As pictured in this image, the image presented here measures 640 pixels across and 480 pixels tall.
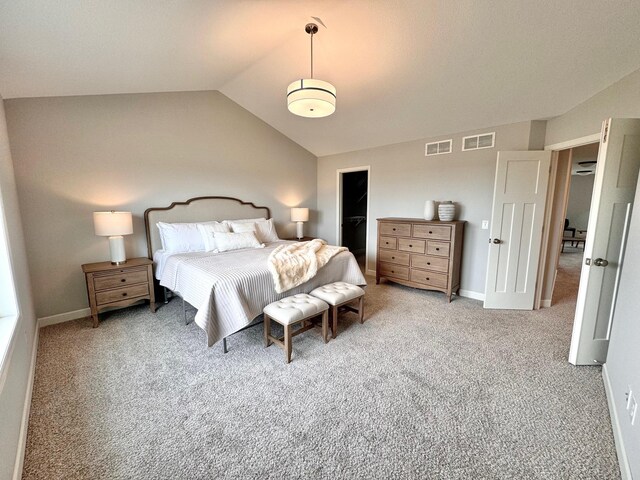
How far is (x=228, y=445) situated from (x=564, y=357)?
2.85 metres

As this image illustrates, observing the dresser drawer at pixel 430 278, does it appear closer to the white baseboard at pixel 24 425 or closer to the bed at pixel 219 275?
the bed at pixel 219 275

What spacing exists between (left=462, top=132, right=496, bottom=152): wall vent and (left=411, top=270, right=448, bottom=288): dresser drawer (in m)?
1.82

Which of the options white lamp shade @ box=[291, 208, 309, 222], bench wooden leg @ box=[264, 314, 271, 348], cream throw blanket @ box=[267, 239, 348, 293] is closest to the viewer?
bench wooden leg @ box=[264, 314, 271, 348]

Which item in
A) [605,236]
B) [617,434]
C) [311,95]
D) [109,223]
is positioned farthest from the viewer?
[109,223]

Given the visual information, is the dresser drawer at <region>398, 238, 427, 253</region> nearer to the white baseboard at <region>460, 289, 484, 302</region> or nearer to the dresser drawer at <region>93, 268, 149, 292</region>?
the white baseboard at <region>460, 289, 484, 302</region>

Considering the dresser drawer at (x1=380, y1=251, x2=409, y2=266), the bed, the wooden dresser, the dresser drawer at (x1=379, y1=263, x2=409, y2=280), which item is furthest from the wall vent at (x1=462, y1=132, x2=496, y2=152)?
the bed

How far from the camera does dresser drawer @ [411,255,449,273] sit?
3830mm

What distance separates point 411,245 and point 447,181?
1.09 metres

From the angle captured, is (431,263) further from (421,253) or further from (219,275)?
(219,275)

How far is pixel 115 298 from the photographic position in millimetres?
3160

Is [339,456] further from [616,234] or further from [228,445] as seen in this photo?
[616,234]

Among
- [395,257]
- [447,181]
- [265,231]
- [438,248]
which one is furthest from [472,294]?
[265,231]

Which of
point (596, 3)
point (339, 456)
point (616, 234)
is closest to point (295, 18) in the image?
point (596, 3)

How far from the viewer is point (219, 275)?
2562 mm
